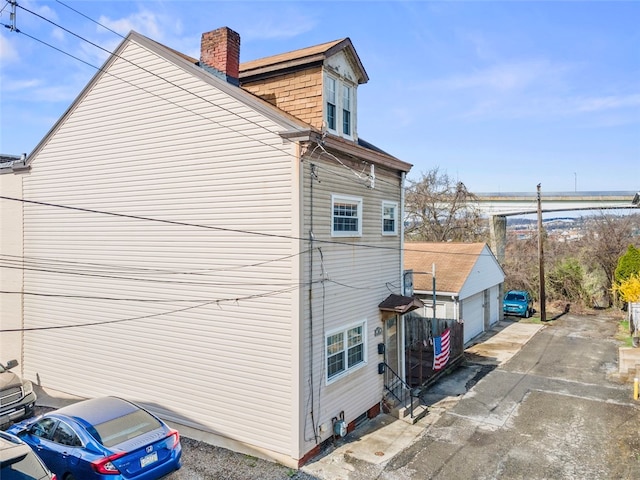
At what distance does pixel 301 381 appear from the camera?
9.81m

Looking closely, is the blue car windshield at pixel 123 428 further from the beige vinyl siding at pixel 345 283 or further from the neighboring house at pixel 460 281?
the neighboring house at pixel 460 281

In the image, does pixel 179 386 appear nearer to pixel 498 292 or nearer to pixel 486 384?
pixel 486 384

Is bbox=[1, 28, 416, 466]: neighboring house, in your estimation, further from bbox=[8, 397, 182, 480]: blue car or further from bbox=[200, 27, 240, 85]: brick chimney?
bbox=[8, 397, 182, 480]: blue car

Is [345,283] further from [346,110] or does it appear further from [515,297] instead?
[515,297]

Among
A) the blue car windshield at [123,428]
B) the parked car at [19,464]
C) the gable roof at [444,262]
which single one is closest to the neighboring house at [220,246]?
the blue car windshield at [123,428]

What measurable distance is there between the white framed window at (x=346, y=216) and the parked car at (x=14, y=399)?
29.6 ft

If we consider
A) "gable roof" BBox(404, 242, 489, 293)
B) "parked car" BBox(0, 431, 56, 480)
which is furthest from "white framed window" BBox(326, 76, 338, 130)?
"gable roof" BBox(404, 242, 489, 293)

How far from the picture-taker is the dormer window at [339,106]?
11844mm

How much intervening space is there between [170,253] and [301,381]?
4724 millimetres

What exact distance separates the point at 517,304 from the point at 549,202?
13392 mm

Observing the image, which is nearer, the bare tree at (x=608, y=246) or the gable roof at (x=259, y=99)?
the gable roof at (x=259, y=99)

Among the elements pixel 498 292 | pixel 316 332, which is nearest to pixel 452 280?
pixel 498 292

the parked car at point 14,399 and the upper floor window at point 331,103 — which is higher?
the upper floor window at point 331,103

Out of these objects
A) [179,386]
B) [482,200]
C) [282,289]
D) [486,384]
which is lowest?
[486,384]
